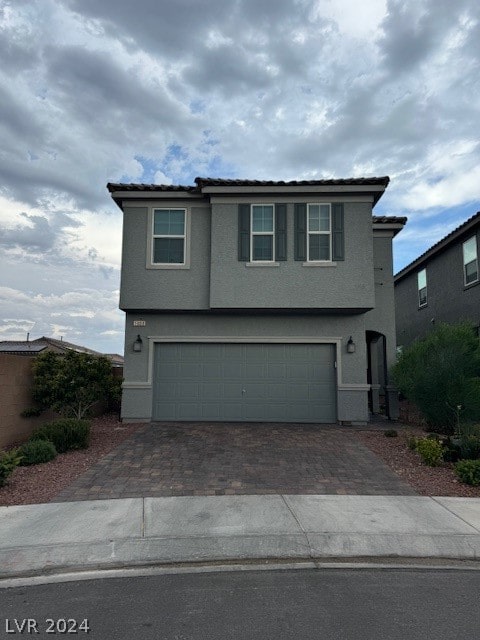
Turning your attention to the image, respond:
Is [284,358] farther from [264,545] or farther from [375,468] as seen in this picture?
[264,545]

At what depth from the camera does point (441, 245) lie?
17.4 metres

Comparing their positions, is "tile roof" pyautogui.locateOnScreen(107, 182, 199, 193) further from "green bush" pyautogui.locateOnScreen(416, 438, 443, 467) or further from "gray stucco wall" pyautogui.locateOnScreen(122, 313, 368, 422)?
"green bush" pyautogui.locateOnScreen(416, 438, 443, 467)

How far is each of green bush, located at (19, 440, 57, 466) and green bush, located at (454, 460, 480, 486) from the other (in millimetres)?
7226

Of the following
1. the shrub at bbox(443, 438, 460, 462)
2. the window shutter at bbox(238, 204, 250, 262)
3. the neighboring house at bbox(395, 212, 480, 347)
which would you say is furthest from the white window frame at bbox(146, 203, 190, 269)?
the neighboring house at bbox(395, 212, 480, 347)

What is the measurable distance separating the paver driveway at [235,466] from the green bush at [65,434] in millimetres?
Answer: 747

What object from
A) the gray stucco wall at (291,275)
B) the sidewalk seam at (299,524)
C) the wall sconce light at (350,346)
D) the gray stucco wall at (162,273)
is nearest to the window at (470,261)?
the gray stucco wall at (291,275)

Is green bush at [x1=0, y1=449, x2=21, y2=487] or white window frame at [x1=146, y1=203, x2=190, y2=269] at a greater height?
white window frame at [x1=146, y1=203, x2=190, y2=269]

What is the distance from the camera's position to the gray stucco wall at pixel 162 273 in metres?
12.4

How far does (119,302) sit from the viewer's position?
1243cm

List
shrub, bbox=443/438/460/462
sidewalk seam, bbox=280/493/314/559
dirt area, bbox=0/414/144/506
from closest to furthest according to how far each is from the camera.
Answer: sidewalk seam, bbox=280/493/314/559
dirt area, bbox=0/414/144/506
shrub, bbox=443/438/460/462

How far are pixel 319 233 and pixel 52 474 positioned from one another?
8.86m

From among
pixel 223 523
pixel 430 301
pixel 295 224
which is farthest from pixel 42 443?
pixel 430 301

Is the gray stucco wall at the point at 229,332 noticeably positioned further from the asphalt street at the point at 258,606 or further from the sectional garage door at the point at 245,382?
the asphalt street at the point at 258,606

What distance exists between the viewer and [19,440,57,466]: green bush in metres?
7.91
